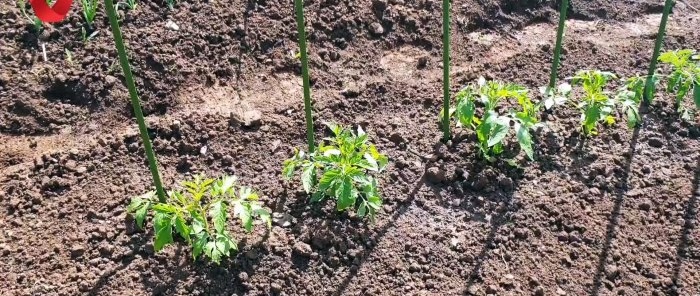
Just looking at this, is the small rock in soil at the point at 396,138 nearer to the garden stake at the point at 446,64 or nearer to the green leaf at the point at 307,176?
the garden stake at the point at 446,64

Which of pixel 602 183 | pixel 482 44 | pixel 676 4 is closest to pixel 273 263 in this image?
pixel 602 183

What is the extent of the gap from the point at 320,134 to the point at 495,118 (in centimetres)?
84

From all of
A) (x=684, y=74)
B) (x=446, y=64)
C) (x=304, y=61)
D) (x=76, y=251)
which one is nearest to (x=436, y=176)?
(x=446, y=64)

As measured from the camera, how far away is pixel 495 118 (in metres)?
2.95

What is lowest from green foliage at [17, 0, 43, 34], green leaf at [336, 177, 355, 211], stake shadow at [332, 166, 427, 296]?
stake shadow at [332, 166, 427, 296]

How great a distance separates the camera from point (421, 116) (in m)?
3.44

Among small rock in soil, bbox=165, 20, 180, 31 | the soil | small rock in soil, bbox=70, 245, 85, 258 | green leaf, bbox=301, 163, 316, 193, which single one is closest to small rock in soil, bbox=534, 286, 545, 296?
the soil

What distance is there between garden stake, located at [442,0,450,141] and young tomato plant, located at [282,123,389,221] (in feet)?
1.58

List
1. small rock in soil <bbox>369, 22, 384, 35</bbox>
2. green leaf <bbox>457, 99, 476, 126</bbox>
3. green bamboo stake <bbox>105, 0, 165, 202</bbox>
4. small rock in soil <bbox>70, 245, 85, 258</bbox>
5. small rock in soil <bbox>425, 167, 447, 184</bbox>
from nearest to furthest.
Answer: green bamboo stake <bbox>105, 0, 165, 202</bbox> → small rock in soil <bbox>70, 245, 85, 258</bbox> → green leaf <bbox>457, 99, 476, 126</bbox> → small rock in soil <bbox>425, 167, 447, 184</bbox> → small rock in soil <bbox>369, 22, 384, 35</bbox>

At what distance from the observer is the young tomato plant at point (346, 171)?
2736mm

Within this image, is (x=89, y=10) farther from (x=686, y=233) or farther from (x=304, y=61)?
(x=686, y=233)

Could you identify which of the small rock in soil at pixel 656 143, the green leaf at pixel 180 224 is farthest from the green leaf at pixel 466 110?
the green leaf at pixel 180 224

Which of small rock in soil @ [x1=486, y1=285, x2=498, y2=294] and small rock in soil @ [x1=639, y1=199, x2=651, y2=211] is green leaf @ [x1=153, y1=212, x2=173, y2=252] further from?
small rock in soil @ [x1=639, y1=199, x2=651, y2=211]

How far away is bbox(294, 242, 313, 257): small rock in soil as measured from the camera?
2.82m
